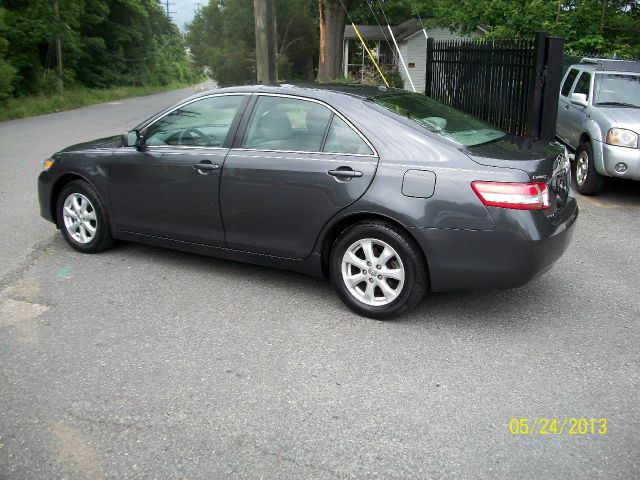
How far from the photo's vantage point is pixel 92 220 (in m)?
5.86

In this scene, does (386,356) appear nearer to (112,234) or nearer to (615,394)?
(615,394)

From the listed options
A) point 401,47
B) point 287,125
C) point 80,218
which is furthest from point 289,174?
point 401,47

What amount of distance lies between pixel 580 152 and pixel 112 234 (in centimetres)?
621

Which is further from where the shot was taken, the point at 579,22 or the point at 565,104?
the point at 579,22

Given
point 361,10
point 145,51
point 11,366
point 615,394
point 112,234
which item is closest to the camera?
point 615,394

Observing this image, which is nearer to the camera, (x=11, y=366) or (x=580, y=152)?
(x=11, y=366)

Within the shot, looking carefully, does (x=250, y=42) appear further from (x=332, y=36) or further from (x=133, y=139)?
(x=133, y=139)

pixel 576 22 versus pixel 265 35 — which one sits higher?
pixel 576 22

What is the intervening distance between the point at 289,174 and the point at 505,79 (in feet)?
19.9

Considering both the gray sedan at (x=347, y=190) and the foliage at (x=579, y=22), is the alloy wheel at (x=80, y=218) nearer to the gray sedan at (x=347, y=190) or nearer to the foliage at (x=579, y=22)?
the gray sedan at (x=347, y=190)

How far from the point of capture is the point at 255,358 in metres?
3.93

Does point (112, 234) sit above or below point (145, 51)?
below

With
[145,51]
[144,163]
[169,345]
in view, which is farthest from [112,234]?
[145,51]

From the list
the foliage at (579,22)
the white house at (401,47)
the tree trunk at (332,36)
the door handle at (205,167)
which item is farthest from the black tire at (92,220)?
the white house at (401,47)
